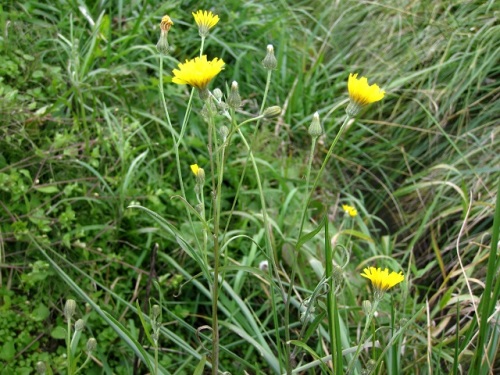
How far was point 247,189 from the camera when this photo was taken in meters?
2.41

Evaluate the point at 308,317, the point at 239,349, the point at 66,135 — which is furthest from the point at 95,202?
the point at 308,317

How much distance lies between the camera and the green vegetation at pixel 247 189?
1757mm

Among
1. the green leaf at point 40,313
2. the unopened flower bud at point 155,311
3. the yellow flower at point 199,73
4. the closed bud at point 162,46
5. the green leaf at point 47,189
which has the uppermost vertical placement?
the yellow flower at point 199,73

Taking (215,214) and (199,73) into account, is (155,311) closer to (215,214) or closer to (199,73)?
(215,214)

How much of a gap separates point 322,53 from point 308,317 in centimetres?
204

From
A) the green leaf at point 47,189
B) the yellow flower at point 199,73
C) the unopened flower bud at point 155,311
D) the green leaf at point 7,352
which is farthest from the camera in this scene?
the green leaf at point 47,189

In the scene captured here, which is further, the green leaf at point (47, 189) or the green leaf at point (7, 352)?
the green leaf at point (47, 189)

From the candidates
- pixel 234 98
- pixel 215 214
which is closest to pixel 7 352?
pixel 215 214

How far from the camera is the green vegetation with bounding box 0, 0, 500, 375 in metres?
1.76

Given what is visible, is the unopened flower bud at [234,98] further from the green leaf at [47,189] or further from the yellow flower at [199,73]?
the green leaf at [47,189]

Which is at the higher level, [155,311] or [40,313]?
[155,311]

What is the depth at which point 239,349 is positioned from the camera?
6.52 ft

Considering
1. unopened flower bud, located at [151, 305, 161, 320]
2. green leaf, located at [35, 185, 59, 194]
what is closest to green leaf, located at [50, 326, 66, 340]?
green leaf, located at [35, 185, 59, 194]

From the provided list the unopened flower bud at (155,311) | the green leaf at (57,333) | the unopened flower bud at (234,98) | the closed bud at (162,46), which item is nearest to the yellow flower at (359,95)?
the unopened flower bud at (234,98)
